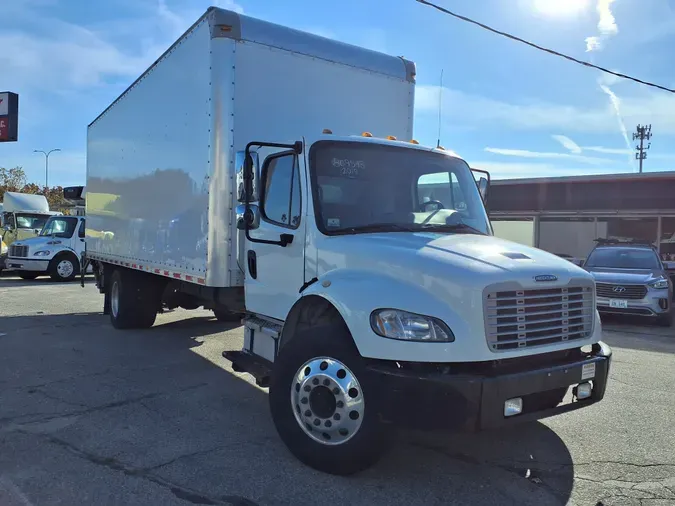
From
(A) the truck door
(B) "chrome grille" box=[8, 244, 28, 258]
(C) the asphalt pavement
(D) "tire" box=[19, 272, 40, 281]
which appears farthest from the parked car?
(D) "tire" box=[19, 272, 40, 281]

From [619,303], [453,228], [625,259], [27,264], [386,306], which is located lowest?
[27,264]

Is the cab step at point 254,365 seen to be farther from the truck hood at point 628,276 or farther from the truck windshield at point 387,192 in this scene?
the truck hood at point 628,276

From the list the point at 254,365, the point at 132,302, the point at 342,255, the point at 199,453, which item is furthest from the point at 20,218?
the point at 342,255

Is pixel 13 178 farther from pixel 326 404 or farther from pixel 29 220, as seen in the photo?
pixel 326 404

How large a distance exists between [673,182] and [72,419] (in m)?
20.0

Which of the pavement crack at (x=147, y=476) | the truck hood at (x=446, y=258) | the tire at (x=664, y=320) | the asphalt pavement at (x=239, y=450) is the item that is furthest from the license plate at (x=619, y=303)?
the pavement crack at (x=147, y=476)

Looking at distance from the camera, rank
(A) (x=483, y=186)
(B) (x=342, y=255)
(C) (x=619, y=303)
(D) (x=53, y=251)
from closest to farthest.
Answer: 1. (B) (x=342, y=255)
2. (A) (x=483, y=186)
3. (C) (x=619, y=303)
4. (D) (x=53, y=251)

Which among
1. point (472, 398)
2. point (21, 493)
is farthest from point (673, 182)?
point (21, 493)

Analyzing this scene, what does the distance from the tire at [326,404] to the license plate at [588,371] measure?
1417mm

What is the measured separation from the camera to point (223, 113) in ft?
18.2

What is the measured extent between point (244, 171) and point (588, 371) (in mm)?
2991

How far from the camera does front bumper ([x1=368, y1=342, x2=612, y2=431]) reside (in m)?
3.28

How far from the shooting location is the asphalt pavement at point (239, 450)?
357cm

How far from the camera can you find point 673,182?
19.1 m
